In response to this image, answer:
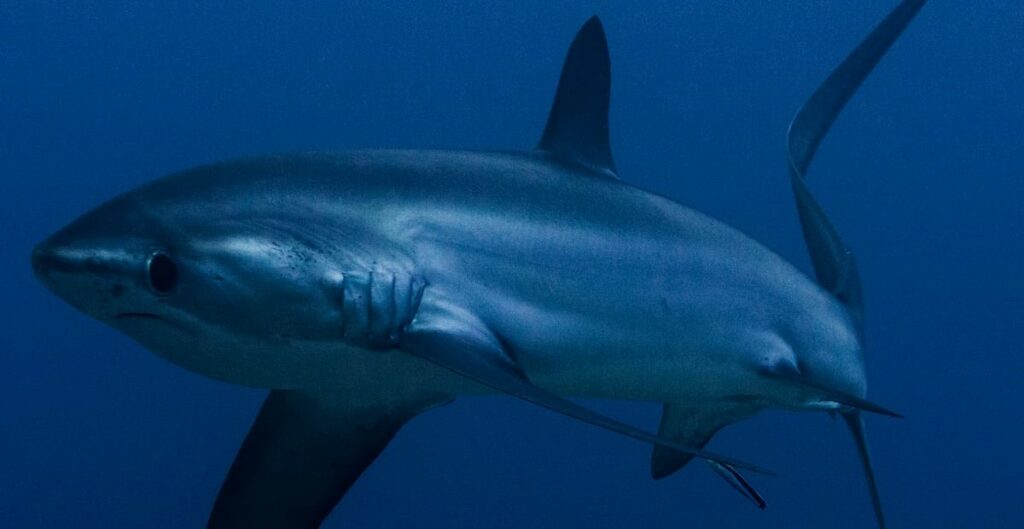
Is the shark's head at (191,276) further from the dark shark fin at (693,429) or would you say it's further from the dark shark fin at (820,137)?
the dark shark fin at (820,137)

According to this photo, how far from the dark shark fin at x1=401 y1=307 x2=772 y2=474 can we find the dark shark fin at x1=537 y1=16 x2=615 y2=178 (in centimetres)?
92

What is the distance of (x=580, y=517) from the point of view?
13.5 m

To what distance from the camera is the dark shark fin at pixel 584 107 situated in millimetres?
2809

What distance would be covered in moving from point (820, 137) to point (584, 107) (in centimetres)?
122

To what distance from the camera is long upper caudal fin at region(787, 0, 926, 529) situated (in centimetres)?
331

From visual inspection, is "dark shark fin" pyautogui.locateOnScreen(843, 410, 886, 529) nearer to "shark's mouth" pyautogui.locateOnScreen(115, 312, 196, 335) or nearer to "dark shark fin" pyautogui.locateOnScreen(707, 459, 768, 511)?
"dark shark fin" pyautogui.locateOnScreen(707, 459, 768, 511)

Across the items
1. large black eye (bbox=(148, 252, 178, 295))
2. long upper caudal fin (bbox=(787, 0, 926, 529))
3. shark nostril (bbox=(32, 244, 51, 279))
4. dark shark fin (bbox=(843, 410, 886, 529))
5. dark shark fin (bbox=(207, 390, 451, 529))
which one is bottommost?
dark shark fin (bbox=(843, 410, 886, 529))

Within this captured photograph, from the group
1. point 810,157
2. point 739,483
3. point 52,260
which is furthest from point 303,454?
point 810,157

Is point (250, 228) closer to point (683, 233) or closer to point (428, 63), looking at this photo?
point (683, 233)

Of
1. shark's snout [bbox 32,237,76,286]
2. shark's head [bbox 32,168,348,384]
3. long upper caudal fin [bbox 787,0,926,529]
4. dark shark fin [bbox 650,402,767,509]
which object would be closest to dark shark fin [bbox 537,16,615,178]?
long upper caudal fin [bbox 787,0,926,529]

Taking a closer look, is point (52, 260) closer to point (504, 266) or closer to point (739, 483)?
point (504, 266)

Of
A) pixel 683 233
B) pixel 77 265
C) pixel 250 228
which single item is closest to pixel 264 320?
pixel 250 228

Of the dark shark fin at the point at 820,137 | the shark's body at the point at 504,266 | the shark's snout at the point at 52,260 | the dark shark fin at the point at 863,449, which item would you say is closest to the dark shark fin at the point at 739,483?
the shark's body at the point at 504,266

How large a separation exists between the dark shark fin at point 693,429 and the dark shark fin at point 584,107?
98 centimetres
